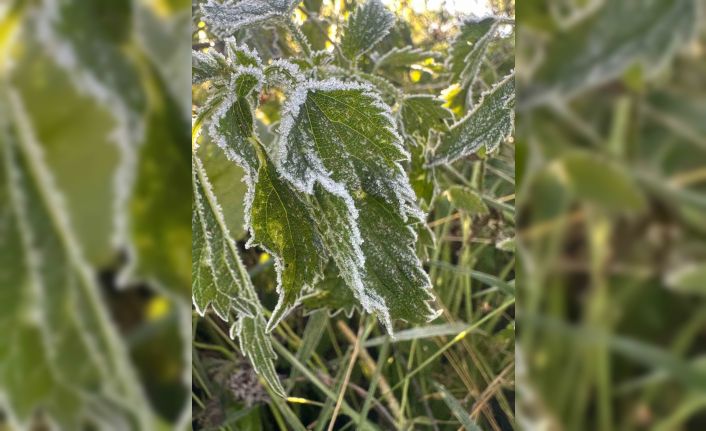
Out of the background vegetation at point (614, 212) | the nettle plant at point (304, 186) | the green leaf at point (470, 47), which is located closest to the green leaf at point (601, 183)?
the background vegetation at point (614, 212)

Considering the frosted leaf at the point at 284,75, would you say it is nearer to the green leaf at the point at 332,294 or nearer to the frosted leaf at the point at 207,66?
the frosted leaf at the point at 207,66

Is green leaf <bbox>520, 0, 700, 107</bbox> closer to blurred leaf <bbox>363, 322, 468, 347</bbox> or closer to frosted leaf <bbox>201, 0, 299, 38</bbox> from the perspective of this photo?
frosted leaf <bbox>201, 0, 299, 38</bbox>

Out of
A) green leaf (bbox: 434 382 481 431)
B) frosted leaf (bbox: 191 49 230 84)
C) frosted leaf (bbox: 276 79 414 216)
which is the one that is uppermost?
frosted leaf (bbox: 191 49 230 84)

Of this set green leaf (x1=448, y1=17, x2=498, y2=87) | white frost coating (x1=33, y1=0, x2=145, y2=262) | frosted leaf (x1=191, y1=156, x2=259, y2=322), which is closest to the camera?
white frost coating (x1=33, y1=0, x2=145, y2=262)

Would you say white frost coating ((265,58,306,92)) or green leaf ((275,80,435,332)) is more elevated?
white frost coating ((265,58,306,92))

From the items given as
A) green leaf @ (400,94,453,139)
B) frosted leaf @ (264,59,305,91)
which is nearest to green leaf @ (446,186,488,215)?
green leaf @ (400,94,453,139)

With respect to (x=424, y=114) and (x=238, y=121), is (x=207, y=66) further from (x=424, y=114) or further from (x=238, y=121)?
(x=424, y=114)

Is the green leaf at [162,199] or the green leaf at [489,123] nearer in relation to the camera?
the green leaf at [162,199]
